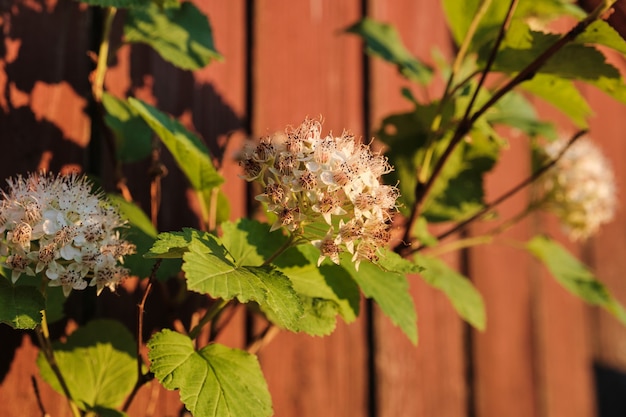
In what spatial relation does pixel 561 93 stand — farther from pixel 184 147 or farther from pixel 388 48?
pixel 184 147

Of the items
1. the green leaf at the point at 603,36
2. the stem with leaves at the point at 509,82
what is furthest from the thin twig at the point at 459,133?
the green leaf at the point at 603,36

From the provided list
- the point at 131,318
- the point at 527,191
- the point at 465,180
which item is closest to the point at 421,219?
the point at 465,180

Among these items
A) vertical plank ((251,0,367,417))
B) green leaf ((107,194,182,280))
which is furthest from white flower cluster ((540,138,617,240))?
green leaf ((107,194,182,280))

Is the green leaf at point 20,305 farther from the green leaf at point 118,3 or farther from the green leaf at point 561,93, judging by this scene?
the green leaf at point 561,93

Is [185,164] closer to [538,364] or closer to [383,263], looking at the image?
[383,263]

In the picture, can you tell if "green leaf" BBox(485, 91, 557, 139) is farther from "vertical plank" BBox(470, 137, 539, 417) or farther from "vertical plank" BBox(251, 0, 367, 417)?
"vertical plank" BBox(470, 137, 539, 417)
